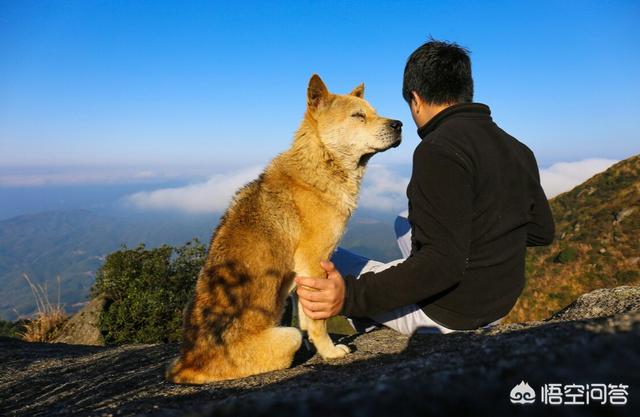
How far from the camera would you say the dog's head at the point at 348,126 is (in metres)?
5.71

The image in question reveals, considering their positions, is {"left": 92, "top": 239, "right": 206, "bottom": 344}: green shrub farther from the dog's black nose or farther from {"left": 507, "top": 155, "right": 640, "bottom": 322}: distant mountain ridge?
{"left": 507, "top": 155, "right": 640, "bottom": 322}: distant mountain ridge

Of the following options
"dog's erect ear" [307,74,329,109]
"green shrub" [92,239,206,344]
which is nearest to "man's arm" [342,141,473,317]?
"dog's erect ear" [307,74,329,109]

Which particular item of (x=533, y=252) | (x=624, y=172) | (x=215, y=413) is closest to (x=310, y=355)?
(x=215, y=413)

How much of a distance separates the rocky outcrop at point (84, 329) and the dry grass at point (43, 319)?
1.23 feet

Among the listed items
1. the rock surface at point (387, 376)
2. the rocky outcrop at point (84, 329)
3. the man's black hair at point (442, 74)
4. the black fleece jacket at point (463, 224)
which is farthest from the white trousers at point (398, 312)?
the rocky outcrop at point (84, 329)

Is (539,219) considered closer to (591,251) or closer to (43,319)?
(43,319)

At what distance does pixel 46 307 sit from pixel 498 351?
1593cm

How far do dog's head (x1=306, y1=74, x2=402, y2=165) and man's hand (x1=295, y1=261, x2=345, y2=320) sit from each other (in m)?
2.36

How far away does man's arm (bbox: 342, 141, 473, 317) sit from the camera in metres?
3.31

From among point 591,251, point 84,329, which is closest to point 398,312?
point 84,329

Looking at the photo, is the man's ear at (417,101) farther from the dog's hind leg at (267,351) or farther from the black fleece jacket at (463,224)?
the dog's hind leg at (267,351)

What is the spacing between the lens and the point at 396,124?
234 inches

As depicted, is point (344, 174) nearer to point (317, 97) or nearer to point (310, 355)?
point (317, 97)

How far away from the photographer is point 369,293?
3.65 meters
